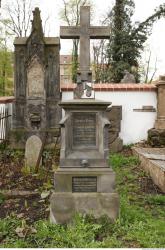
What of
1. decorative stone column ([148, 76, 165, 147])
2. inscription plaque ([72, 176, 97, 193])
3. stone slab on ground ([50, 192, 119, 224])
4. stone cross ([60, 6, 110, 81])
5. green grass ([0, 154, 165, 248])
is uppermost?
stone cross ([60, 6, 110, 81])

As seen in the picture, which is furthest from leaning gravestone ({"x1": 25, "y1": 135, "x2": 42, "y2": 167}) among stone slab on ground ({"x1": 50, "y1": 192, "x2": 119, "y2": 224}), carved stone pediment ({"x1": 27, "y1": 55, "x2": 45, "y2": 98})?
stone slab on ground ({"x1": 50, "y1": 192, "x2": 119, "y2": 224})

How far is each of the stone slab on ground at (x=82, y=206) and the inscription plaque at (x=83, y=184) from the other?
0.33ft

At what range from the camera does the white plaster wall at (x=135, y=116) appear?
12.6 metres

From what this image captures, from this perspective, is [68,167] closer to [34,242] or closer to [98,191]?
[98,191]

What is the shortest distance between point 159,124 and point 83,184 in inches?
278

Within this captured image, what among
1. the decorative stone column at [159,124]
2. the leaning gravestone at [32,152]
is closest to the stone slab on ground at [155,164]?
the decorative stone column at [159,124]

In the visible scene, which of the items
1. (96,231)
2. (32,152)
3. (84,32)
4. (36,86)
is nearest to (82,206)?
(96,231)

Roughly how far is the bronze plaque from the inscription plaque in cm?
48

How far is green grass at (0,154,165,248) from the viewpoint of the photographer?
453cm

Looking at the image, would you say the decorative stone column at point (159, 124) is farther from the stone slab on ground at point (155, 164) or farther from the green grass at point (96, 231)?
the green grass at point (96, 231)

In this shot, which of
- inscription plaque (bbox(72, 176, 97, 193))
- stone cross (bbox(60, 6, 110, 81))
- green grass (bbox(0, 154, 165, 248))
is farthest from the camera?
stone cross (bbox(60, 6, 110, 81))

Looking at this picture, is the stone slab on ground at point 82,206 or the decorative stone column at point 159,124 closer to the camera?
the stone slab on ground at point 82,206

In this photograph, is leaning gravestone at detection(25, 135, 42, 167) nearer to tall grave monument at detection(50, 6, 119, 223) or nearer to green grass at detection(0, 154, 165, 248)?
green grass at detection(0, 154, 165, 248)

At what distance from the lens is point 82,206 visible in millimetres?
5297
